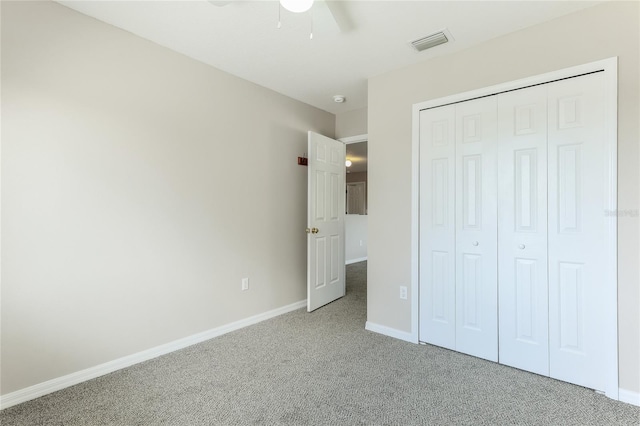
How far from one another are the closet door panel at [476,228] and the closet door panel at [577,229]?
1.21 ft

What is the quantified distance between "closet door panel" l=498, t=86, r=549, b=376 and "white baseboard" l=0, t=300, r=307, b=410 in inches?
91.9

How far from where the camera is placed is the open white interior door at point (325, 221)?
3.54 metres

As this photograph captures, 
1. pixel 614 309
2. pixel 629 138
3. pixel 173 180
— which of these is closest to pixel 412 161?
pixel 629 138

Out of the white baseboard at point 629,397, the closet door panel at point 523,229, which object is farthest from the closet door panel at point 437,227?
the white baseboard at point 629,397

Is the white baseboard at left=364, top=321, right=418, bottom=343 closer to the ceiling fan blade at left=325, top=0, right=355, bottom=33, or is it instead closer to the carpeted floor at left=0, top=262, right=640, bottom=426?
the carpeted floor at left=0, top=262, right=640, bottom=426

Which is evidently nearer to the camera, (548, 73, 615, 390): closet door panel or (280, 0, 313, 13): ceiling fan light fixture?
(280, 0, 313, 13): ceiling fan light fixture

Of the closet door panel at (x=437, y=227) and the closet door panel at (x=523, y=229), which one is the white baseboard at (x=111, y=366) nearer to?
the closet door panel at (x=437, y=227)

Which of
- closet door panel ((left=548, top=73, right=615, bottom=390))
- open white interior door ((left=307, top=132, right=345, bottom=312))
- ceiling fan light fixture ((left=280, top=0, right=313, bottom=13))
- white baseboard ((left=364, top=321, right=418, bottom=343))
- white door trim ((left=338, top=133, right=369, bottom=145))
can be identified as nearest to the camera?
ceiling fan light fixture ((left=280, top=0, right=313, bottom=13))

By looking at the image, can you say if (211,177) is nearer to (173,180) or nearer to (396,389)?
(173,180)

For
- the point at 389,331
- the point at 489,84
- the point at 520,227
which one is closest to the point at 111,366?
the point at 389,331

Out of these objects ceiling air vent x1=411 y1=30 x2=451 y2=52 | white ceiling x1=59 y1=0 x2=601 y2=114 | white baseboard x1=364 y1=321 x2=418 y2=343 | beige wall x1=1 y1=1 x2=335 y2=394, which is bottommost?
white baseboard x1=364 y1=321 x2=418 y2=343

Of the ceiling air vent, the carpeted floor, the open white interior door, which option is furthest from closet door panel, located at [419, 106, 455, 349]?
the open white interior door

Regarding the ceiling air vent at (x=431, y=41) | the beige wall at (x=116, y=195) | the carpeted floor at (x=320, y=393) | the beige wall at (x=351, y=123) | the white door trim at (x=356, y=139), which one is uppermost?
the ceiling air vent at (x=431, y=41)

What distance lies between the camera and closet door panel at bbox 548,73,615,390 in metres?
1.99
